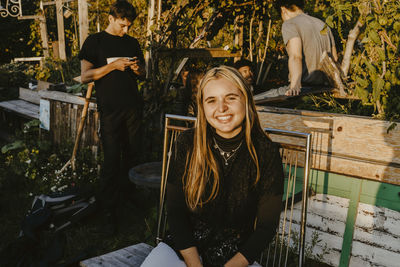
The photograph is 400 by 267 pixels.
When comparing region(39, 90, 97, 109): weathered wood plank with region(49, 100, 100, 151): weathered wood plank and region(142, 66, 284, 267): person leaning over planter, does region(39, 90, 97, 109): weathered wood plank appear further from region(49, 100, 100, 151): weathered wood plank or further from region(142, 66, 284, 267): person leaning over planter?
region(142, 66, 284, 267): person leaning over planter

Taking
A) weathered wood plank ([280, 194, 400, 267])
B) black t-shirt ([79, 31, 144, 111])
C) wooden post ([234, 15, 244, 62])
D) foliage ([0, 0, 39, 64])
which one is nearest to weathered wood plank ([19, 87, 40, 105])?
black t-shirt ([79, 31, 144, 111])

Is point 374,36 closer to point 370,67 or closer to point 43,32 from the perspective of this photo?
point 370,67

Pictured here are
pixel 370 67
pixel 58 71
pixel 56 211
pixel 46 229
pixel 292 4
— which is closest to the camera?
pixel 370 67

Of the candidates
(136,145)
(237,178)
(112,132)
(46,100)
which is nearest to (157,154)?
(136,145)

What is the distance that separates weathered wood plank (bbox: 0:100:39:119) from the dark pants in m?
3.18

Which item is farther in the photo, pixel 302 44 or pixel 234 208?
pixel 302 44

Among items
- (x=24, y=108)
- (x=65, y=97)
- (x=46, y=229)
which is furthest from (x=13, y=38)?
(x=46, y=229)

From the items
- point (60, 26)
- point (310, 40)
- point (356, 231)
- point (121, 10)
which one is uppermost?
point (60, 26)

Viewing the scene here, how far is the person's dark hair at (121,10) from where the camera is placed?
10.4ft

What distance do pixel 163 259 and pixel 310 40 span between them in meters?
2.90

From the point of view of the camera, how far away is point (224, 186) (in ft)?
5.80

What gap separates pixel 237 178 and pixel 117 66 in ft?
6.82

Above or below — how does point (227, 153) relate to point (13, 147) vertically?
above

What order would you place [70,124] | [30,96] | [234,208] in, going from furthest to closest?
[30,96] < [70,124] < [234,208]
